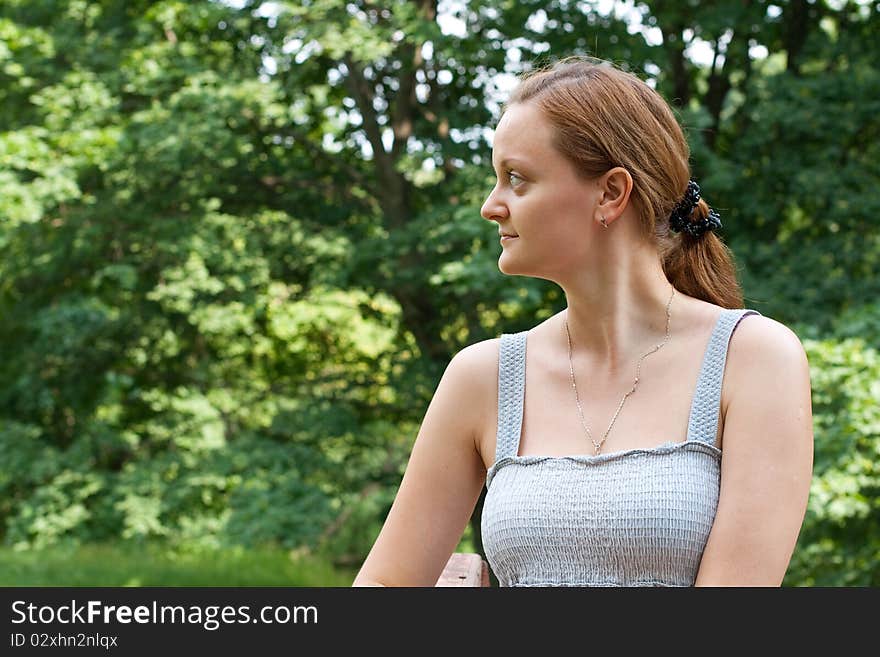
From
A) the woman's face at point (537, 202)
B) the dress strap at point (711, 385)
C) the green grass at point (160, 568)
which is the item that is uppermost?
the woman's face at point (537, 202)

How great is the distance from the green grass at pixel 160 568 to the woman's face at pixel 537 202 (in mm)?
6621

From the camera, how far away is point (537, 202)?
1.50 metres

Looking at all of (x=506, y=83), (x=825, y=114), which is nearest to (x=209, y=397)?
(x=506, y=83)

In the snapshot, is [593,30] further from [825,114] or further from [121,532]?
[121,532]

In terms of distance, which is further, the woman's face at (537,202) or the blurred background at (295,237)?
the blurred background at (295,237)

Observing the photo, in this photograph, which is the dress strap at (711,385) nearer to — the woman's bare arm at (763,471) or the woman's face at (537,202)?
the woman's bare arm at (763,471)

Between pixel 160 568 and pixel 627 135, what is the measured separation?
26.0ft

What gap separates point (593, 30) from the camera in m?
7.28

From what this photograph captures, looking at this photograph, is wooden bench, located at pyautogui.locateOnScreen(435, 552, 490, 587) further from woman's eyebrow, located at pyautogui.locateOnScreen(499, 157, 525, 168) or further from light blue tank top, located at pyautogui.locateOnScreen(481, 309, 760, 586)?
woman's eyebrow, located at pyautogui.locateOnScreen(499, 157, 525, 168)

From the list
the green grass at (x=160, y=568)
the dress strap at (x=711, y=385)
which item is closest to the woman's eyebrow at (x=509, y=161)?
the dress strap at (x=711, y=385)

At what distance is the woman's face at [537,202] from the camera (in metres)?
1.50

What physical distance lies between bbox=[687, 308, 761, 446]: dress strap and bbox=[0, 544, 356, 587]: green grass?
6.68 metres

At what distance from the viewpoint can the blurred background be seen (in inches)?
289

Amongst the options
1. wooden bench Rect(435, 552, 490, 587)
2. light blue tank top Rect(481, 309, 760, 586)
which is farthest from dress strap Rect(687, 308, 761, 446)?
wooden bench Rect(435, 552, 490, 587)
